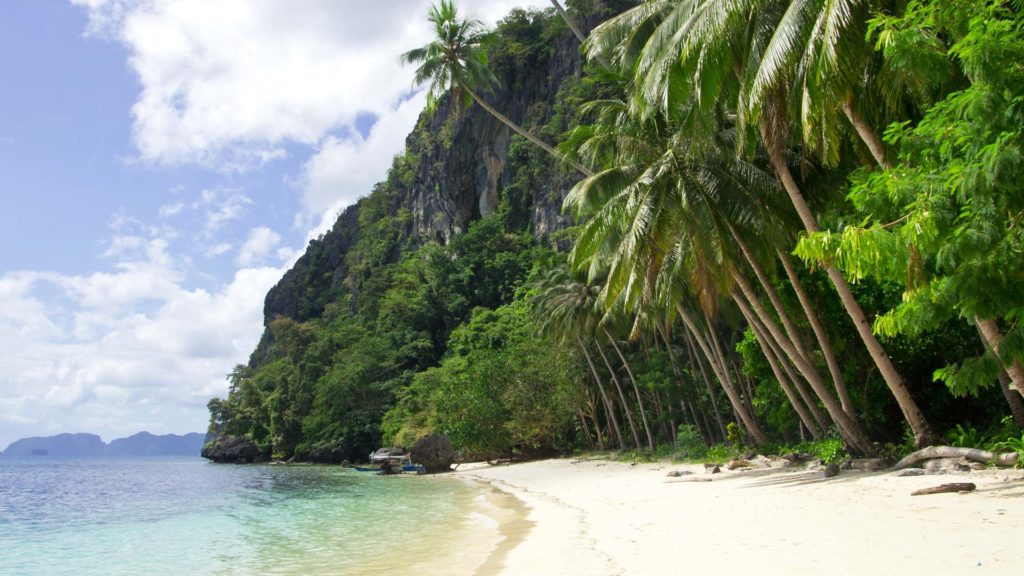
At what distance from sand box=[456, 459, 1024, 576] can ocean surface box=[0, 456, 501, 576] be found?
1446 millimetres

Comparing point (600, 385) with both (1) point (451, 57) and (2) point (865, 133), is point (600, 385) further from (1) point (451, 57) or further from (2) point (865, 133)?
(2) point (865, 133)

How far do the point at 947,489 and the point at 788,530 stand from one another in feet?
7.81

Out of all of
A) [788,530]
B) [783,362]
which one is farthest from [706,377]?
[788,530]

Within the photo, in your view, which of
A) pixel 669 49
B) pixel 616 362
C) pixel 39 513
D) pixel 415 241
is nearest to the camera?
pixel 669 49

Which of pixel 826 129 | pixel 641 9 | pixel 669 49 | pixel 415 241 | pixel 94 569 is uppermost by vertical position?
pixel 415 241

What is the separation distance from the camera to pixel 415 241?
74562 millimetres

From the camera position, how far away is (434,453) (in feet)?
122

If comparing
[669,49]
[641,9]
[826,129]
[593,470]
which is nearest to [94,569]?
[669,49]

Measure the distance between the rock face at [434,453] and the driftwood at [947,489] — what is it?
30505mm

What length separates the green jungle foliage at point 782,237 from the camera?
5828 millimetres

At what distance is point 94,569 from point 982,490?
13.0 m

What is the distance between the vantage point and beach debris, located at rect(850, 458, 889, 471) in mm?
12219

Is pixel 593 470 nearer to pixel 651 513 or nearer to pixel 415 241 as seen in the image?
pixel 651 513

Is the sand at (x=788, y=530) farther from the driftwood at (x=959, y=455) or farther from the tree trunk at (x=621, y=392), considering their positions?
the tree trunk at (x=621, y=392)
